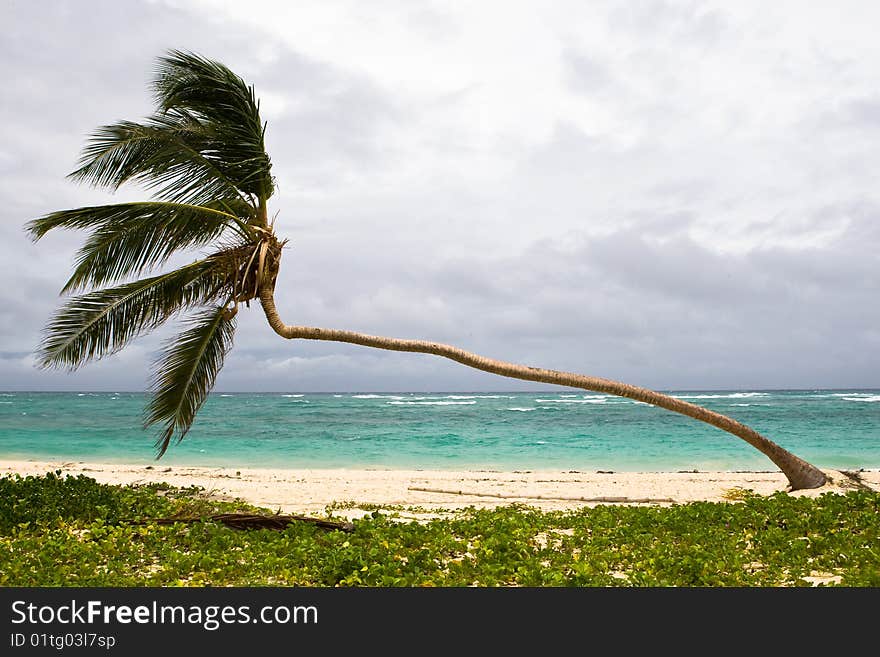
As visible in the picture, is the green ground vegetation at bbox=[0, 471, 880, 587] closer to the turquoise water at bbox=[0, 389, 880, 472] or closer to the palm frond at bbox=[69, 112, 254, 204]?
the palm frond at bbox=[69, 112, 254, 204]

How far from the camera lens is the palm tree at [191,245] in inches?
361

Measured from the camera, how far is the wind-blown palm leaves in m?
9.07

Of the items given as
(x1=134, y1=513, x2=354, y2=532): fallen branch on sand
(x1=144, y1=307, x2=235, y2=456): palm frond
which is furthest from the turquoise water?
(x1=134, y1=513, x2=354, y2=532): fallen branch on sand

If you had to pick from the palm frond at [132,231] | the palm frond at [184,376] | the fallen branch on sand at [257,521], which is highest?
the palm frond at [132,231]

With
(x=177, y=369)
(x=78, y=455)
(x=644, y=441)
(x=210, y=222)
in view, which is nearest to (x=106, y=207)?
(x=210, y=222)

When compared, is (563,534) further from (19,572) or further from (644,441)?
(644,441)

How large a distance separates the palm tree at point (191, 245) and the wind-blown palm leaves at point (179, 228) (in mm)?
15

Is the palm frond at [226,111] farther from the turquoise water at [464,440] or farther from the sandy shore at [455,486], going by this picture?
the turquoise water at [464,440]

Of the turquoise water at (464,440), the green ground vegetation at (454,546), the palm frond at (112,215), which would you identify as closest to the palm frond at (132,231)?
the palm frond at (112,215)

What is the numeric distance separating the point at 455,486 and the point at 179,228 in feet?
23.9

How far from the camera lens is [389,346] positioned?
9.91m

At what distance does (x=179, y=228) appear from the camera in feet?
30.5

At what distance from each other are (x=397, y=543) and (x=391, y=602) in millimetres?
2018

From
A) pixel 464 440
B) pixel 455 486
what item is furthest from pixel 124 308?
pixel 464 440
